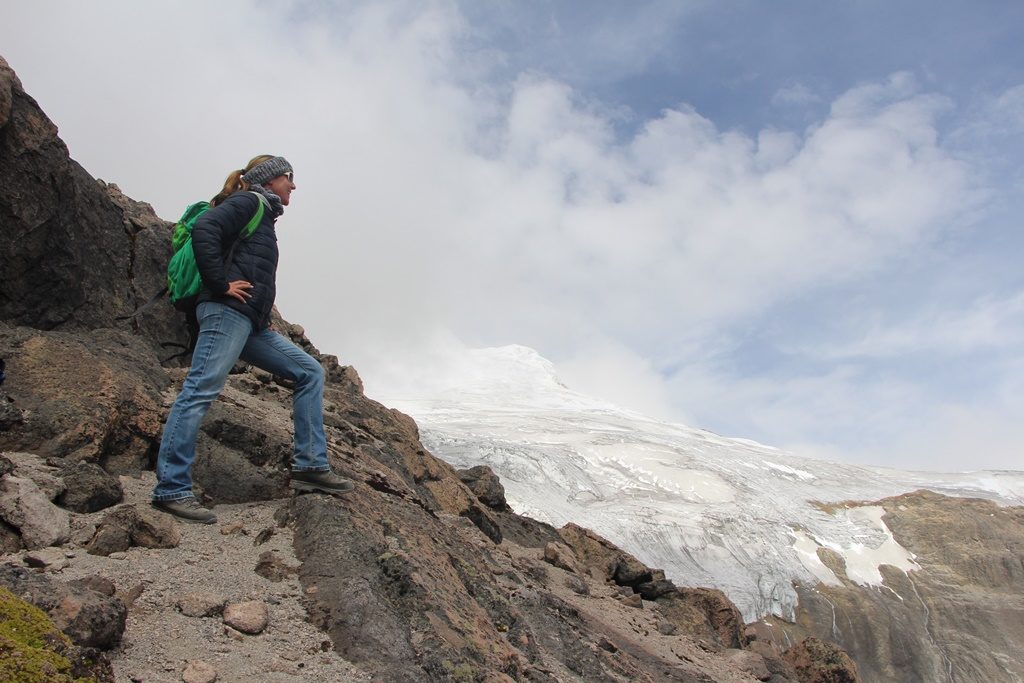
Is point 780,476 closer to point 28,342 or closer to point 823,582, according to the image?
point 823,582

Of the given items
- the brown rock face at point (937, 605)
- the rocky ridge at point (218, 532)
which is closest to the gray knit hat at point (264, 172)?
the rocky ridge at point (218, 532)

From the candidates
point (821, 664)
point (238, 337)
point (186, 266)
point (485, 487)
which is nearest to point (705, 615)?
point (821, 664)

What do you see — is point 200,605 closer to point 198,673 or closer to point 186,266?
point 198,673

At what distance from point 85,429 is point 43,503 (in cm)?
114

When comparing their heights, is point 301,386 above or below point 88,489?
above

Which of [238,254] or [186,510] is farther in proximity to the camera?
[238,254]

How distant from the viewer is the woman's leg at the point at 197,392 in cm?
433

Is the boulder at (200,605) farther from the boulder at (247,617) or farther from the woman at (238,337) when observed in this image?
the woman at (238,337)

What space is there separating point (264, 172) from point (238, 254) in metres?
0.60

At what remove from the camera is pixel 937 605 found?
96.6 feet

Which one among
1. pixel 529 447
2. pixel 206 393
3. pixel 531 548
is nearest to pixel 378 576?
pixel 206 393

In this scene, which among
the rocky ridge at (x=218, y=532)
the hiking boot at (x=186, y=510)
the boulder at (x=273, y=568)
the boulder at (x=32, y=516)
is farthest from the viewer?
the hiking boot at (x=186, y=510)

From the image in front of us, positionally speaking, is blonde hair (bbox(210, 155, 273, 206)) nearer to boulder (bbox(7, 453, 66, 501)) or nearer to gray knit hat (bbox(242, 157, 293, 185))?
gray knit hat (bbox(242, 157, 293, 185))

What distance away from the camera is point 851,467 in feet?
153
